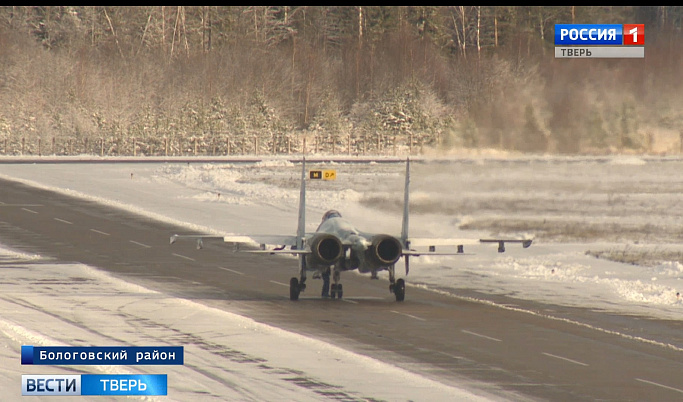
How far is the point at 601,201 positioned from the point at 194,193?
28415 millimetres

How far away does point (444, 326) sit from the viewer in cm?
3161

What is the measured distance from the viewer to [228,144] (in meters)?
118

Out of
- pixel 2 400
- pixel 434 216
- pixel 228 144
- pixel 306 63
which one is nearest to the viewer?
pixel 2 400

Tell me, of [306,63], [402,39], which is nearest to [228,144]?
[306,63]

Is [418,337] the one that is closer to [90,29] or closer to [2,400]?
[2,400]
